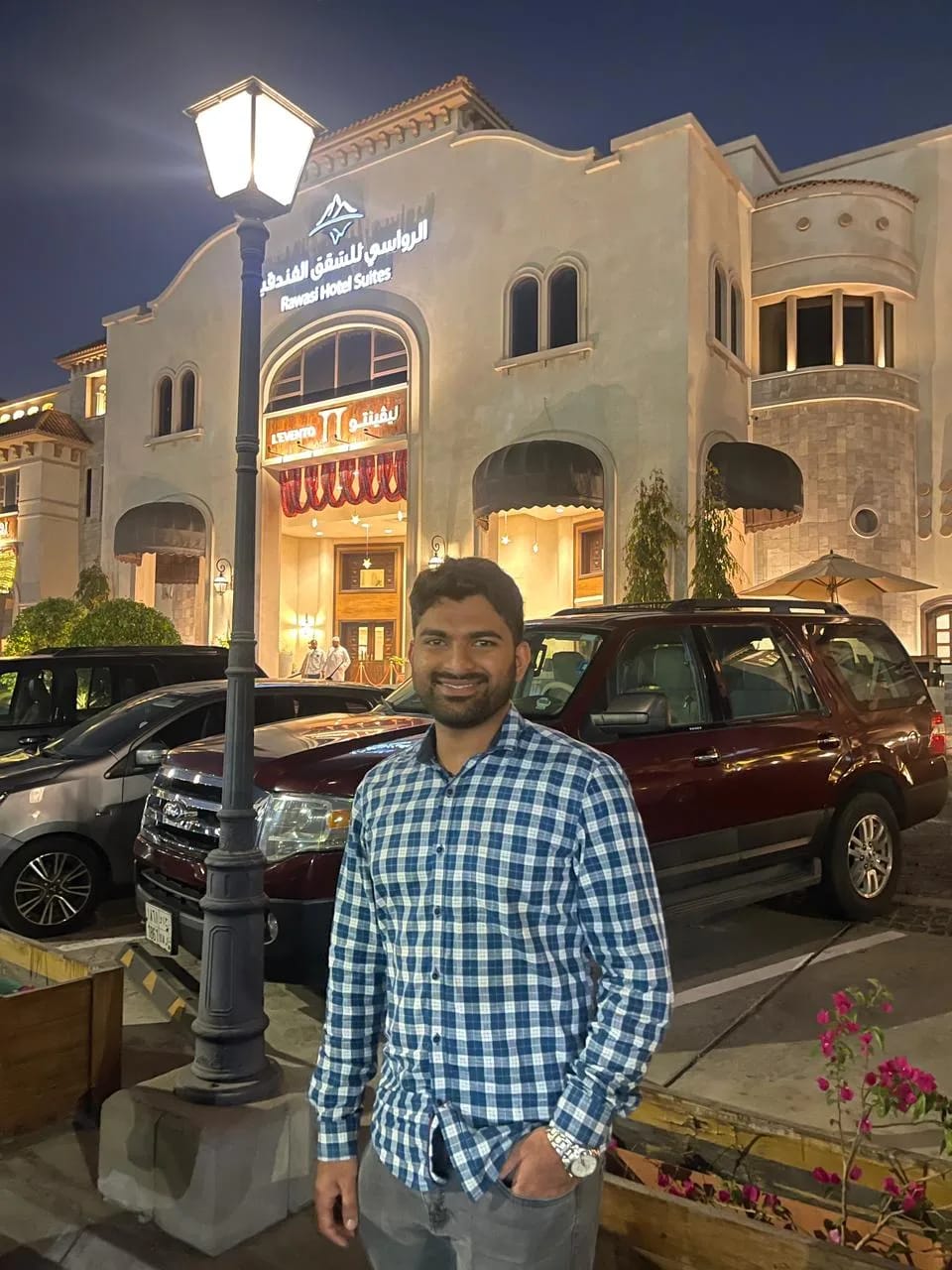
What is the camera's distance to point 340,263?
2373 cm

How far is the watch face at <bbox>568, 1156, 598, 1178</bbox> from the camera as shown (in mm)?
1633

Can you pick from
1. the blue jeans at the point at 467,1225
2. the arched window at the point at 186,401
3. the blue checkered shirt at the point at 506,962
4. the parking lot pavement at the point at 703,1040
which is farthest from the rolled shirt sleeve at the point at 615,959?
the arched window at the point at 186,401

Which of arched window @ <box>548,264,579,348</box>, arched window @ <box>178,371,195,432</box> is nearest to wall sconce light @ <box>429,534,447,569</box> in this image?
arched window @ <box>548,264,579,348</box>

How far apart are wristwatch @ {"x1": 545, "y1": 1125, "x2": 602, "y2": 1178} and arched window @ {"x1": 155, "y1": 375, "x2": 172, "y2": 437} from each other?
27.9 m

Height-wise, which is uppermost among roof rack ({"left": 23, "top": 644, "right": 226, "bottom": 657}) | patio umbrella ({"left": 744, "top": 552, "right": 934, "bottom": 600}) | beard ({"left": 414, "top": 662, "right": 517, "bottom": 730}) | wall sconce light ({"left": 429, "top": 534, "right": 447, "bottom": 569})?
wall sconce light ({"left": 429, "top": 534, "right": 447, "bottom": 569})

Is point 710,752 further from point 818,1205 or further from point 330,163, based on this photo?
point 330,163

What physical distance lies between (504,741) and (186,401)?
2720 centimetres

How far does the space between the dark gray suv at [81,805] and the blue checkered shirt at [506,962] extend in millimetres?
4996

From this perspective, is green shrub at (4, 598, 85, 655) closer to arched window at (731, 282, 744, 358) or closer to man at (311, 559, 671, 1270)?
arched window at (731, 282, 744, 358)

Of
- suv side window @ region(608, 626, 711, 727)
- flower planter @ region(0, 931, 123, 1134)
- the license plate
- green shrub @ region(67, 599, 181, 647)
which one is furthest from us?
green shrub @ region(67, 599, 181, 647)

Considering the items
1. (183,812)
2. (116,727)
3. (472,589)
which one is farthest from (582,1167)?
(116,727)

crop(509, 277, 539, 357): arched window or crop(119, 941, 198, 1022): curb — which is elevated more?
crop(509, 277, 539, 357): arched window

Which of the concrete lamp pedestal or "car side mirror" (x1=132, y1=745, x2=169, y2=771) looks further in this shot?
"car side mirror" (x1=132, y1=745, x2=169, y2=771)

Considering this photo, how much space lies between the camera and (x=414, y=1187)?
170 centimetres
